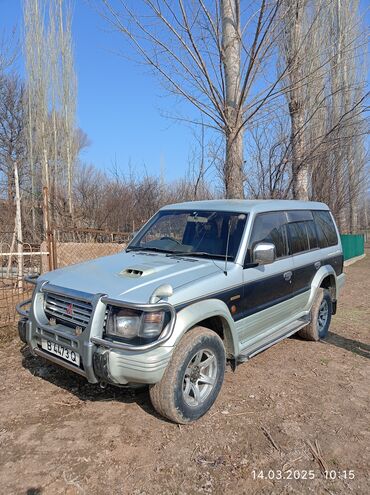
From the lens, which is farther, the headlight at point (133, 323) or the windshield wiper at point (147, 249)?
the windshield wiper at point (147, 249)

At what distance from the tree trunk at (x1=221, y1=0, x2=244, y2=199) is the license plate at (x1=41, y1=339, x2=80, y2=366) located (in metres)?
5.45

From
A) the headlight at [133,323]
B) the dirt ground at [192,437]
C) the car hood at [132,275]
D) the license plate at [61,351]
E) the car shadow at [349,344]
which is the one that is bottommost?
the car shadow at [349,344]

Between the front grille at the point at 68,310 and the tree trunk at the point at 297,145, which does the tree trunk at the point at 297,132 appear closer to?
the tree trunk at the point at 297,145

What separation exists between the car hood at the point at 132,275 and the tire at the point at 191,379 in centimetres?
52

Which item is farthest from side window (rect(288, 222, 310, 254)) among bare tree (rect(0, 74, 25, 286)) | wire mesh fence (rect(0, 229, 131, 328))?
bare tree (rect(0, 74, 25, 286))

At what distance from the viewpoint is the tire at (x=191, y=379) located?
10.2 feet

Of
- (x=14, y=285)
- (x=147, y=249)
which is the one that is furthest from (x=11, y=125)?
(x=147, y=249)

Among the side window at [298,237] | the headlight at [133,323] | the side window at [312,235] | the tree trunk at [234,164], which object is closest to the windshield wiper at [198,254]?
the headlight at [133,323]

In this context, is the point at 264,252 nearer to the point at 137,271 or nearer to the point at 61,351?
the point at 137,271

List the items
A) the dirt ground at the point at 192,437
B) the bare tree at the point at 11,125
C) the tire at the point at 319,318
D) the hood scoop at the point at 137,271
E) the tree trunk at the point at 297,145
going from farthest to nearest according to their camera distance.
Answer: the bare tree at the point at 11,125, the tree trunk at the point at 297,145, the tire at the point at 319,318, the hood scoop at the point at 137,271, the dirt ground at the point at 192,437

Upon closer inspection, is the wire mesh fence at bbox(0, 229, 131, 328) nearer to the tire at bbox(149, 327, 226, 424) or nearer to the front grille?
the front grille

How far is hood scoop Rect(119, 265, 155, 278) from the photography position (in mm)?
3514

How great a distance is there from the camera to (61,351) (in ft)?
11.0

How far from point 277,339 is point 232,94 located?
5088mm
